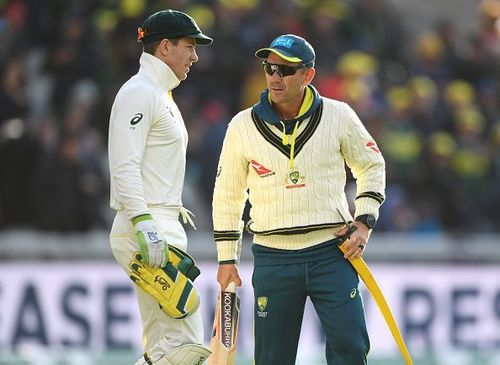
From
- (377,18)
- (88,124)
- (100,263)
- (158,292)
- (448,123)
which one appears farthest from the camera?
(377,18)

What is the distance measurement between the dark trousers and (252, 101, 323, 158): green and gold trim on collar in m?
0.57

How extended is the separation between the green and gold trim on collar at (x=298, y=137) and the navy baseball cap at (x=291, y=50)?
0.30 m

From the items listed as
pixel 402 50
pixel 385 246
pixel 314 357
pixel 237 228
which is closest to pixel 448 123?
pixel 402 50

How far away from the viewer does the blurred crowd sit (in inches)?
535

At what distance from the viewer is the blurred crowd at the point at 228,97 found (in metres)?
13.6

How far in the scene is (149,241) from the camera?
24.3 feet

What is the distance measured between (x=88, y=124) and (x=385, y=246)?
10.7 feet

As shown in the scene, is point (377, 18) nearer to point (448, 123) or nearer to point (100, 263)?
point (448, 123)

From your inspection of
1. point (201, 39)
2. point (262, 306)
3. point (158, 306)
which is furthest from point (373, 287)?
point (201, 39)

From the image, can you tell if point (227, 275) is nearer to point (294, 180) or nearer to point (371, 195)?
point (294, 180)

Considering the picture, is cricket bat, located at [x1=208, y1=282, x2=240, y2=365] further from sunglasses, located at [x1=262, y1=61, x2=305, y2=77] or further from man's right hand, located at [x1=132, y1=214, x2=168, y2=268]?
sunglasses, located at [x1=262, y1=61, x2=305, y2=77]

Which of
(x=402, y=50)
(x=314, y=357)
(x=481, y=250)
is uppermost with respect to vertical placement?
(x=402, y=50)

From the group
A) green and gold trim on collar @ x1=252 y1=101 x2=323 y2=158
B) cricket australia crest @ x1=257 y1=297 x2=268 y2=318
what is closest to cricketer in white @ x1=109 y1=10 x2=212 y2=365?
cricket australia crest @ x1=257 y1=297 x2=268 y2=318

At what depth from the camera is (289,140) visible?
7801mm
